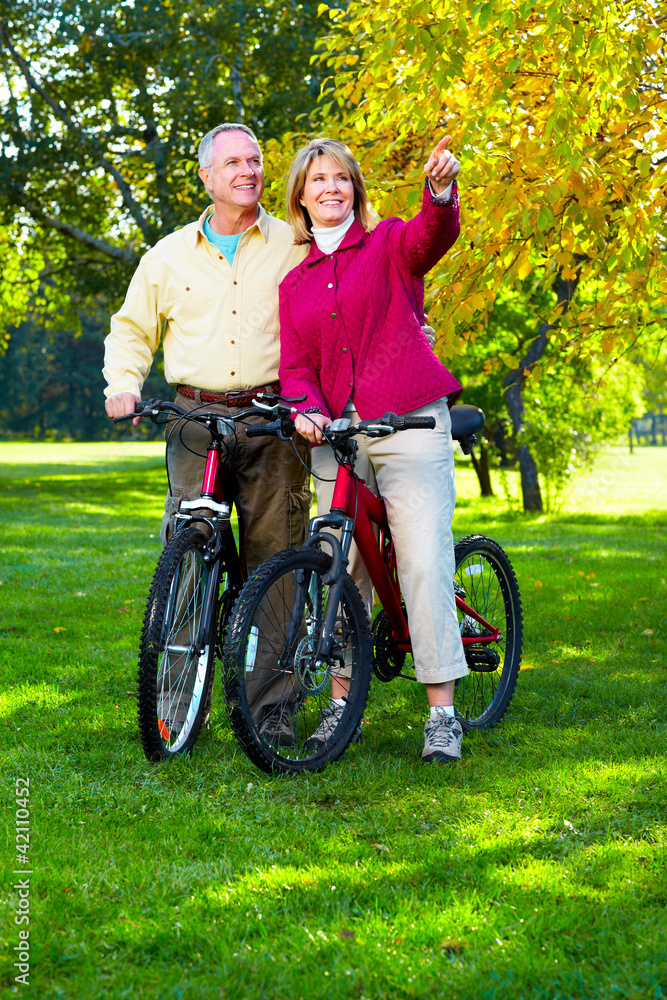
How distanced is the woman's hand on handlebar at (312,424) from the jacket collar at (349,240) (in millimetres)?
635

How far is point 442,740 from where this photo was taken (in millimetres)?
3797

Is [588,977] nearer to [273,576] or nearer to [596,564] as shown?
[273,576]

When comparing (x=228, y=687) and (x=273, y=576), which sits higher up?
(x=273, y=576)

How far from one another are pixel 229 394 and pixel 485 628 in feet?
5.05

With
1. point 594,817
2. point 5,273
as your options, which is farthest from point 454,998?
point 5,273

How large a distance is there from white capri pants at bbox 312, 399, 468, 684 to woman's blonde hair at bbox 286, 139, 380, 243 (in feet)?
2.40

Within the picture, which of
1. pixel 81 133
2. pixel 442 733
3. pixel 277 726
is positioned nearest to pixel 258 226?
pixel 277 726

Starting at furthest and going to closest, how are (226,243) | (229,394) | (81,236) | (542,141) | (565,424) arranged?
(81,236), (565,424), (542,141), (226,243), (229,394)

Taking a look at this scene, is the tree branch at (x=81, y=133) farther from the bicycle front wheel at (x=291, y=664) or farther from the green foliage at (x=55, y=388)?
the green foliage at (x=55, y=388)

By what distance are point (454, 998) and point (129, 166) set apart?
1774 cm

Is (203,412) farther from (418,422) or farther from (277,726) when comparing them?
(277,726)

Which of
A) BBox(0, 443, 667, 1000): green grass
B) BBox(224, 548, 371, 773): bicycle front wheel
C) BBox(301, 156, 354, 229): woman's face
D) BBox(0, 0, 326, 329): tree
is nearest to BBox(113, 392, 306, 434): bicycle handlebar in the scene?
BBox(224, 548, 371, 773): bicycle front wheel

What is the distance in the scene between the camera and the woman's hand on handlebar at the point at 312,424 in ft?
11.7

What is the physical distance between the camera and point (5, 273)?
66.1 feet
